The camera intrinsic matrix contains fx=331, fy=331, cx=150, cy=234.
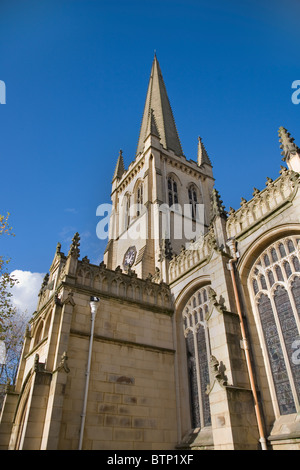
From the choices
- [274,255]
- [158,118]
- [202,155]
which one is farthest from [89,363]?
[158,118]

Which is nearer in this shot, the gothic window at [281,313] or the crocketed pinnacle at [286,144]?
the gothic window at [281,313]

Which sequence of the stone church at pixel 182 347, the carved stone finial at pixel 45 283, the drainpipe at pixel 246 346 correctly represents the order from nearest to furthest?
the drainpipe at pixel 246 346 < the stone church at pixel 182 347 < the carved stone finial at pixel 45 283

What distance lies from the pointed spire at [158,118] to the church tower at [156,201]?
15 cm

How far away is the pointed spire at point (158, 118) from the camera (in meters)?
33.6

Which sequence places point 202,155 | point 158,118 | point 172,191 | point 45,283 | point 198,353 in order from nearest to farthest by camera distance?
point 198,353, point 45,283, point 172,191, point 202,155, point 158,118

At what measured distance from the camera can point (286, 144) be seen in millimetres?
12633

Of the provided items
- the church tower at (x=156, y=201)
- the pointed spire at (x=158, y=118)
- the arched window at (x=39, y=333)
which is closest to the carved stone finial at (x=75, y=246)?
the arched window at (x=39, y=333)

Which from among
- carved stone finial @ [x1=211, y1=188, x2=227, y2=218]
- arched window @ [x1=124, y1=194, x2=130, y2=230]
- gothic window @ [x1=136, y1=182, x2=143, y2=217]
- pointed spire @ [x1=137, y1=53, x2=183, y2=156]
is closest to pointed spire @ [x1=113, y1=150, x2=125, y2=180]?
pointed spire @ [x1=137, y1=53, x2=183, y2=156]

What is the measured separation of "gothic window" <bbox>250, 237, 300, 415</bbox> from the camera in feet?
33.2

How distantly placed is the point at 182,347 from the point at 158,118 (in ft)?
97.5

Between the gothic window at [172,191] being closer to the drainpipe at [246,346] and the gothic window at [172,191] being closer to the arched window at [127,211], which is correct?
the arched window at [127,211]

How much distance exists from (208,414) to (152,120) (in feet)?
88.7

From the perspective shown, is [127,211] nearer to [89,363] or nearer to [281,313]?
[89,363]
